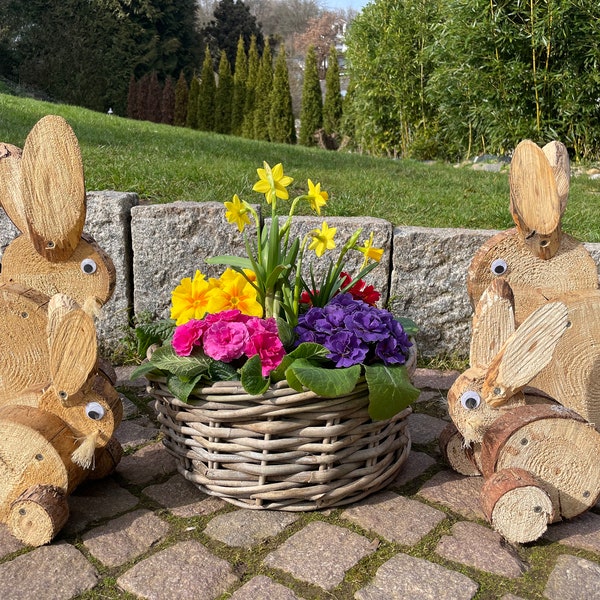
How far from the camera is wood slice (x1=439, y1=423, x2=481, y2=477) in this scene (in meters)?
1.97

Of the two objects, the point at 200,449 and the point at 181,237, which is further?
the point at 181,237

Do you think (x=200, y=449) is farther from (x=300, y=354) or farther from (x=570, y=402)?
(x=570, y=402)

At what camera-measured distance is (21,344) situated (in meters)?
1.83

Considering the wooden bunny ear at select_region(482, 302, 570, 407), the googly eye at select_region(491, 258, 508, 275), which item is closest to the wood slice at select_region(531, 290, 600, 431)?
the googly eye at select_region(491, 258, 508, 275)

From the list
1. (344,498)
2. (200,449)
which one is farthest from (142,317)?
(344,498)

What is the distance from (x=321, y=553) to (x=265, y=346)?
1.73ft

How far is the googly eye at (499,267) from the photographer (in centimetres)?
207

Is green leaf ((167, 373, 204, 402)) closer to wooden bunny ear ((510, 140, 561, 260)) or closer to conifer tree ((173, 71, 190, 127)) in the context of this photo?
wooden bunny ear ((510, 140, 561, 260))

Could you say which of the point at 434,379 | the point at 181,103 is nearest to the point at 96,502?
the point at 434,379

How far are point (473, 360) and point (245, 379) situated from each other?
625 millimetres

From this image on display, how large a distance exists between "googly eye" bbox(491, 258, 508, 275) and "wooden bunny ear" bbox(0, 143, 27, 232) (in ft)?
4.63

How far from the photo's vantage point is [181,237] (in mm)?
2807

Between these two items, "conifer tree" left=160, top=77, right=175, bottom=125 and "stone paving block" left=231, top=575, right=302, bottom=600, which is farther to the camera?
"conifer tree" left=160, top=77, right=175, bottom=125

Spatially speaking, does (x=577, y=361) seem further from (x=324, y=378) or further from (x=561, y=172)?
(x=324, y=378)
